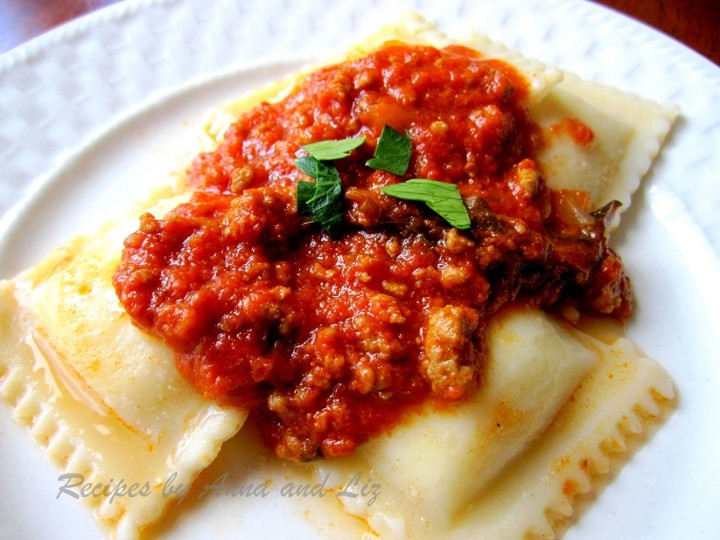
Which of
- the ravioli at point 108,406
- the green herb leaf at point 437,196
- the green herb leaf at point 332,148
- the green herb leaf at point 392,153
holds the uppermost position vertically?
the green herb leaf at point 332,148

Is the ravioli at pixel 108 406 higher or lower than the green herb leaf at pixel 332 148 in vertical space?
lower

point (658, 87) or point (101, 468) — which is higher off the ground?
point (658, 87)

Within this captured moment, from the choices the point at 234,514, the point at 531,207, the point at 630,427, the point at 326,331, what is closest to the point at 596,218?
the point at 531,207

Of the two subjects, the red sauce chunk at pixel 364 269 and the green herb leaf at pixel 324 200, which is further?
the green herb leaf at pixel 324 200

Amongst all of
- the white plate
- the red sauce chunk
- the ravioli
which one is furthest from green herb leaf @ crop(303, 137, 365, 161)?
the white plate

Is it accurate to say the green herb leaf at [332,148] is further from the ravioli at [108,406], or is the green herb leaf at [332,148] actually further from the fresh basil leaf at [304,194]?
the ravioli at [108,406]

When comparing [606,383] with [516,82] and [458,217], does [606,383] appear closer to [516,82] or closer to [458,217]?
[458,217]

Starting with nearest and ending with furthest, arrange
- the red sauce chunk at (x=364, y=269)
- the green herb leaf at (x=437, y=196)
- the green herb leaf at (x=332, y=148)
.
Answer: the red sauce chunk at (x=364, y=269)
the green herb leaf at (x=437, y=196)
the green herb leaf at (x=332, y=148)

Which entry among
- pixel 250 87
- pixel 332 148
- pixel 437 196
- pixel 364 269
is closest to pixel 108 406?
pixel 364 269

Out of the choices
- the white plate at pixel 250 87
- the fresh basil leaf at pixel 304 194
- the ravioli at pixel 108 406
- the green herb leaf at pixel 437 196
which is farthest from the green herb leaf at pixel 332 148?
the white plate at pixel 250 87
